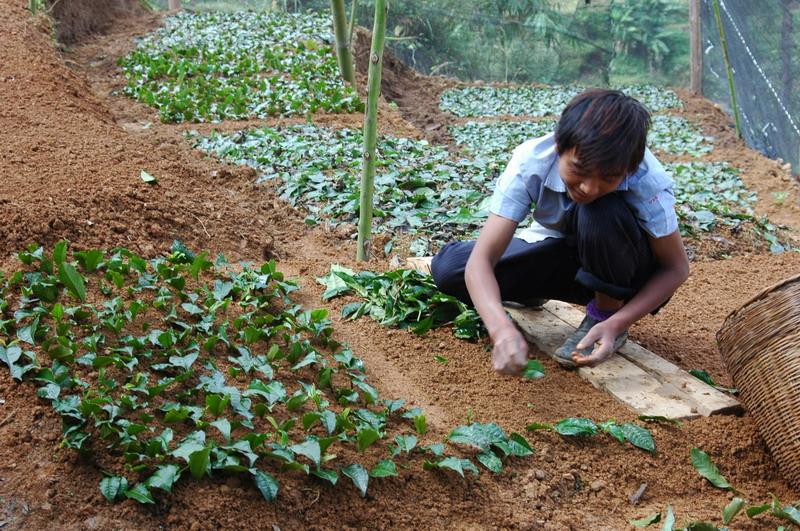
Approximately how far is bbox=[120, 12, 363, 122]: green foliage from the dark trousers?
530 cm

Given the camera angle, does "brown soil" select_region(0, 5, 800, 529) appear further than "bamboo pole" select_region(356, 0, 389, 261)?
No

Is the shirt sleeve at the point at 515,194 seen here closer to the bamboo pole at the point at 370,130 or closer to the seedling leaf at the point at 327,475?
the seedling leaf at the point at 327,475

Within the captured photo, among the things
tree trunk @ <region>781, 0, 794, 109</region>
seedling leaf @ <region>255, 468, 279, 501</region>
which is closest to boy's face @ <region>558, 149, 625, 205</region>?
seedling leaf @ <region>255, 468, 279, 501</region>

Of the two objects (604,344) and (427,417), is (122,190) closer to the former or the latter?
(427,417)

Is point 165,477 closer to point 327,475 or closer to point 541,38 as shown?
point 327,475

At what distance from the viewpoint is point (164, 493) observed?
1.97m

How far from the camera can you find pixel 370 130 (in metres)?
3.84

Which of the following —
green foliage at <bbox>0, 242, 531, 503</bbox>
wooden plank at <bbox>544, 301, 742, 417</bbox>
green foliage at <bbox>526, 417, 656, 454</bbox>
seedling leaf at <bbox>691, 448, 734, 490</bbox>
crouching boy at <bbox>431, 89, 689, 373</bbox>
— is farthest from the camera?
wooden plank at <bbox>544, 301, 742, 417</bbox>

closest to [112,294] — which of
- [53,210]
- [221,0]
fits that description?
[53,210]

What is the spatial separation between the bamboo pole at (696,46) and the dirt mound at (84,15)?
365 inches

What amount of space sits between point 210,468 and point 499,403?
1063 mm

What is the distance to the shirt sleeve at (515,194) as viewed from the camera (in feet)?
8.35

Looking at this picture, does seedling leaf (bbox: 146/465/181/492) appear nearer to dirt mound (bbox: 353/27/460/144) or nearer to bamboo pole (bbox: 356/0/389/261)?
bamboo pole (bbox: 356/0/389/261)

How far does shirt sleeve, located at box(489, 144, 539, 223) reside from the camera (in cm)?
254
